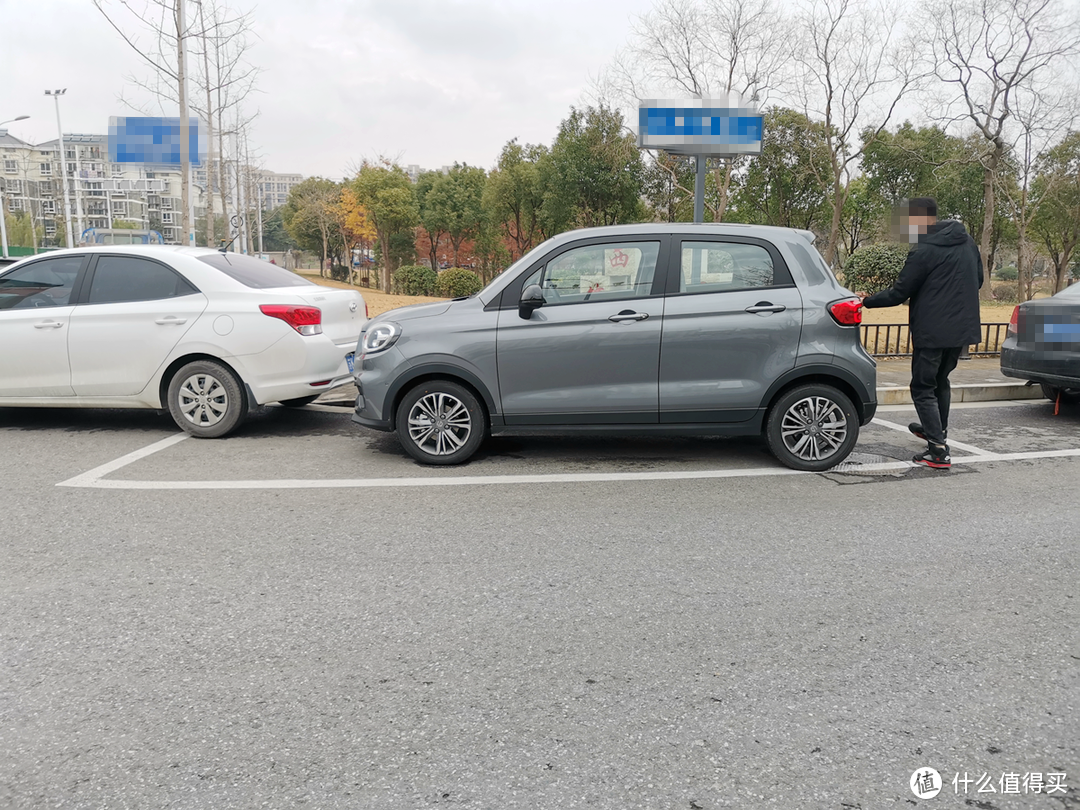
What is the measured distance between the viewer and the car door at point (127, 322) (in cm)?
711

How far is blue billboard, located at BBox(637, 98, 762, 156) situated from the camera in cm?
971

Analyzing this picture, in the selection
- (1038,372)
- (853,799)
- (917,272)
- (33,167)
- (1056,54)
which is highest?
(33,167)

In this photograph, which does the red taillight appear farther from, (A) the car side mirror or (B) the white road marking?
(A) the car side mirror

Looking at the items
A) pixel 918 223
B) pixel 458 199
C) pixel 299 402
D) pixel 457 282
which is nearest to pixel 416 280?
pixel 457 282

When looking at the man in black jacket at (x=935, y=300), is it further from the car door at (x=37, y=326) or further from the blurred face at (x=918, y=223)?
the car door at (x=37, y=326)

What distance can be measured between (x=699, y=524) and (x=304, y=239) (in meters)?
68.0

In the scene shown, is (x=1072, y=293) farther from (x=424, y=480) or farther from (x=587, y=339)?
(x=424, y=480)

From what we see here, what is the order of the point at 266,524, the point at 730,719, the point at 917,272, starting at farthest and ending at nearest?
1. the point at 917,272
2. the point at 266,524
3. the point at 730,719

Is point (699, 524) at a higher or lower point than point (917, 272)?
lower

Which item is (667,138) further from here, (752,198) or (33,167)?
(33,167)

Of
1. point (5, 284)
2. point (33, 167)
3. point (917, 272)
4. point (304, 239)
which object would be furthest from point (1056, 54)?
point (33, 167)

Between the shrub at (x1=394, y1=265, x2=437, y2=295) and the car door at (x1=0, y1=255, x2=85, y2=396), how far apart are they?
25.0m

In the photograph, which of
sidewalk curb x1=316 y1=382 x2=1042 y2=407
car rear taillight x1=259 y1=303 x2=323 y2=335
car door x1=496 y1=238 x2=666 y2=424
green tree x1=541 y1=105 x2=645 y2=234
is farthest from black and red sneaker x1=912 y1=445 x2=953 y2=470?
green tree x1=541 y1=105 x2=645 y2=234

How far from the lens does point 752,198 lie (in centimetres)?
3366
